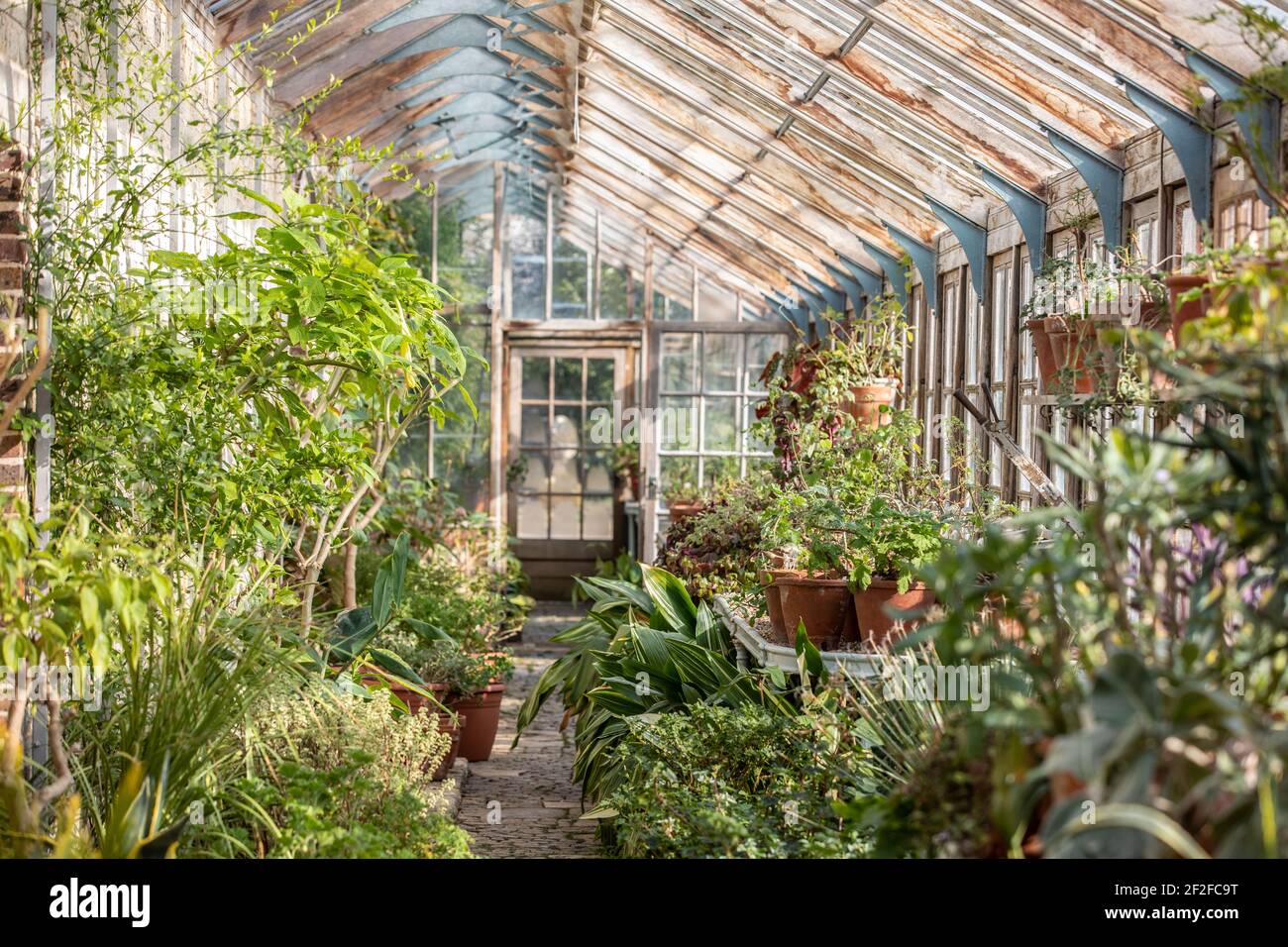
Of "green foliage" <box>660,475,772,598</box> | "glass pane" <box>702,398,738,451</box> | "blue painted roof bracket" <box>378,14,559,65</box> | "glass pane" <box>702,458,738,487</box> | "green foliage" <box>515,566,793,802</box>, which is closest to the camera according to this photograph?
"green foliage" <box>515,566,793,802</box>

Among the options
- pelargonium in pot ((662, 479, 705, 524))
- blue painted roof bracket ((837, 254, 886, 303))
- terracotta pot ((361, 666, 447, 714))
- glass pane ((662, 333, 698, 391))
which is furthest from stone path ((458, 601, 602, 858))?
glass pane ((662, 333, 698, 391))

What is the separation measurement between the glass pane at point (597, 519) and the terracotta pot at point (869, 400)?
5.14 meters

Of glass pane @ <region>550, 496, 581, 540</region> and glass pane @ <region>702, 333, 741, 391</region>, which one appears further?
glass pane @ <region>550, 496, 581, 540</region>

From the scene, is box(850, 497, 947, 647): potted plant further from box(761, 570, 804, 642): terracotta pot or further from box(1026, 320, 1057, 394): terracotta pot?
box(1026, 320, 1057, 394): terracotta pot

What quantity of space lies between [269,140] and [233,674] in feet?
6.13

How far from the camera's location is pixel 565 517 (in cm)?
1104

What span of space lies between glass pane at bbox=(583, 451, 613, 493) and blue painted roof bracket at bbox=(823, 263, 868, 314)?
330 cm

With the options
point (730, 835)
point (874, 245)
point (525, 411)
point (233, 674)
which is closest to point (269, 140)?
point (233, 674)

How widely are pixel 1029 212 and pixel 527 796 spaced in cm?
306

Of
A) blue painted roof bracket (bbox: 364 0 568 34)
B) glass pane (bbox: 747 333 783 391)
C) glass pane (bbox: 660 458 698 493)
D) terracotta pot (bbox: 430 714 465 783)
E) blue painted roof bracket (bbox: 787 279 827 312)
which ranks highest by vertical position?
blue painted roof bracket (bbox: 364 0 568 34)

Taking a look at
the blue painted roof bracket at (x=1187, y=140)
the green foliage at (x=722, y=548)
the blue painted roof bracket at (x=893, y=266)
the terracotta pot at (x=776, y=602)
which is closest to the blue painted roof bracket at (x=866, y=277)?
the blue painted roof bracket at (x=893, y=266)

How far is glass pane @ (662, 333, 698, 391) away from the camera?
10617 mm

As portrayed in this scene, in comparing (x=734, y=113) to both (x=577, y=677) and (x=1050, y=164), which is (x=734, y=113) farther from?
(x=577, y=677)

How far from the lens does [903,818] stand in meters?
2.17
